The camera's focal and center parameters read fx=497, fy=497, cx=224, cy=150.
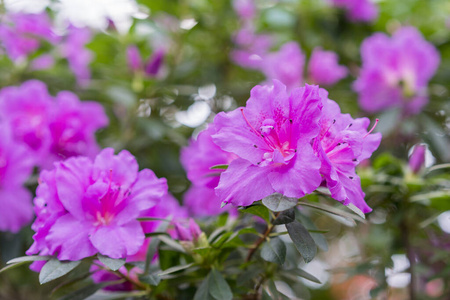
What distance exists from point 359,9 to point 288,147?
4.49 ft

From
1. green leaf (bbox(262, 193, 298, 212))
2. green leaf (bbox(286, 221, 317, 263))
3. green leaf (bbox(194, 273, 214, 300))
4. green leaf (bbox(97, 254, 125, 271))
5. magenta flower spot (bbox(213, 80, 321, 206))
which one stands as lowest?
green leaf (bbox(194, 273, 214, 300))

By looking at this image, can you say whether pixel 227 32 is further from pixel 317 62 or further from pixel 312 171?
pixel 312 171

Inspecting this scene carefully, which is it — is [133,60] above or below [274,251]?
below

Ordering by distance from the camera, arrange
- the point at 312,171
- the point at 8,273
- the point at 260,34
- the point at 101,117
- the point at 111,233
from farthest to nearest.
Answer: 1. the point at 260,34
2. the point at 8,273
3. the point at 101,117
4. the point at 111,233
5. the point at 312,171

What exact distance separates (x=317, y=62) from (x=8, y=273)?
136cm

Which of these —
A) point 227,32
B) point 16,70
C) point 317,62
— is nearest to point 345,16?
point 317,62

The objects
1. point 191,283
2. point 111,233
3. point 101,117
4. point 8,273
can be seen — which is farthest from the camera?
point 8,273

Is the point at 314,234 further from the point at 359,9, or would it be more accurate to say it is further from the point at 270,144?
the point at 359,9

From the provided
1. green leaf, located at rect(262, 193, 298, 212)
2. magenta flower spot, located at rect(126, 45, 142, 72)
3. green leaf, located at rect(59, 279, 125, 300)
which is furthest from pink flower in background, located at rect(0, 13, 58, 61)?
green leaf, located at rect(262, 193, 298, 212)

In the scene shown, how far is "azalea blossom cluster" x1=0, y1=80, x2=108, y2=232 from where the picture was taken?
1.36 metres

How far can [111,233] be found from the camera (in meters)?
0.95

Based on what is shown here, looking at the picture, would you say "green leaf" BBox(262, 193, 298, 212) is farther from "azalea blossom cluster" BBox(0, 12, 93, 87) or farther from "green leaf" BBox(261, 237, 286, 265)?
"azalea blossom cluster" BBox(0, 12, 93, 87)

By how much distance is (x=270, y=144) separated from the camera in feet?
2.92

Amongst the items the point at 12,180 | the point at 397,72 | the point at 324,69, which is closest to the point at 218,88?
the point at 324,69
